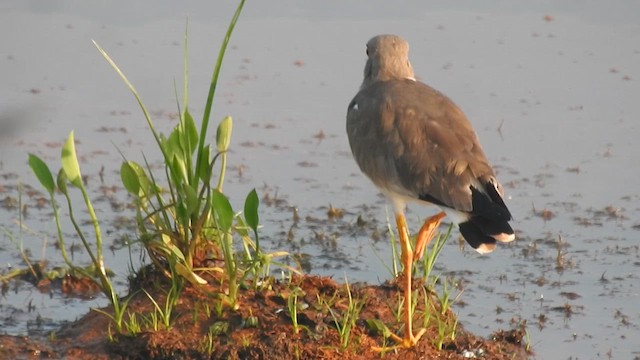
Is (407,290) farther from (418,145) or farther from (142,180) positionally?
(142,180)

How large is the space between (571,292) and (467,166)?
118 centimetres

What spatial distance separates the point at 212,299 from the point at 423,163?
94cm

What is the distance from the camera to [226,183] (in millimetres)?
6352

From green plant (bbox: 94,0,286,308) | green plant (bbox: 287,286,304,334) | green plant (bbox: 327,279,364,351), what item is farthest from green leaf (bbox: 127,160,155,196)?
green plant (bbox: 327,279,364,351)

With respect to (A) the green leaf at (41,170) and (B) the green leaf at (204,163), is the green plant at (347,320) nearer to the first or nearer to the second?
(B) the green leaf at (204,163)

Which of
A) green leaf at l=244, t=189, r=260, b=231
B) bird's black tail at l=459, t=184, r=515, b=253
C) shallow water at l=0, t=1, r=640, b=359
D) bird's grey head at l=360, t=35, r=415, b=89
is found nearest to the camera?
bird's black tail at l=459, t=184, r=515, b=253

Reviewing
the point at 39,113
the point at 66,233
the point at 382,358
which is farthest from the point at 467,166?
the point at 39,113

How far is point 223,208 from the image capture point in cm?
408

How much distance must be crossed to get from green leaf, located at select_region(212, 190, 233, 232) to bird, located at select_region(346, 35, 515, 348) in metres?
0.71

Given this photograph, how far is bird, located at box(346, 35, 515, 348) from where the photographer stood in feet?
13.6

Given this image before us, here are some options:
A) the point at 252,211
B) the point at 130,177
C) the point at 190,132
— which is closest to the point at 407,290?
the point at 252,211

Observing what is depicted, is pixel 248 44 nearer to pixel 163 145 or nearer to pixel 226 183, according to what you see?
pixel 226 183

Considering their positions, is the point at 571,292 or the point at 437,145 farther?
the point at 571,292

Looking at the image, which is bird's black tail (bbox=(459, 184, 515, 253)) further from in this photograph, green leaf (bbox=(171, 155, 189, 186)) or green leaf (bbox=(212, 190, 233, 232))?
green leaf (bbox=(171, 155, 189, 186))
